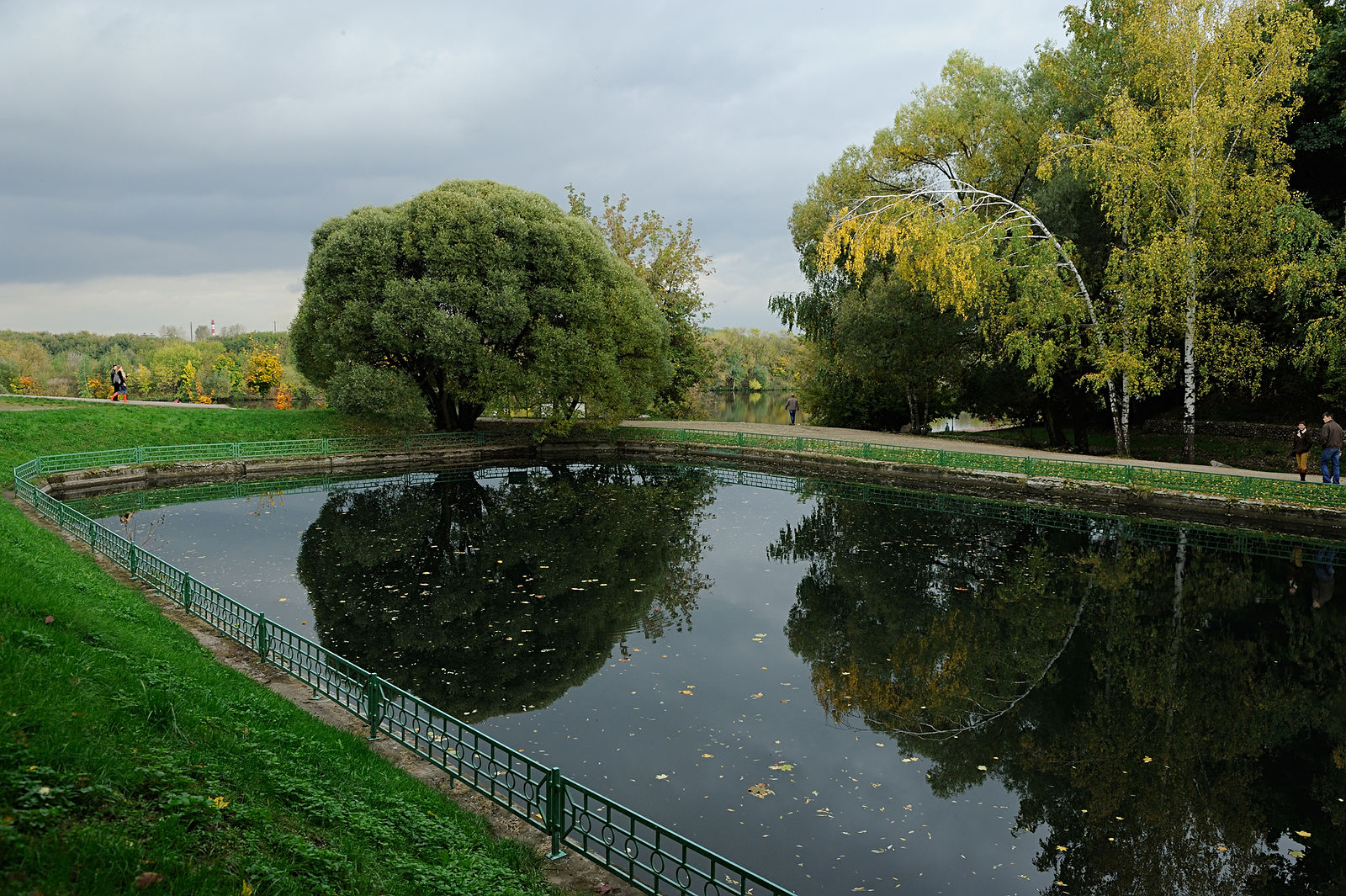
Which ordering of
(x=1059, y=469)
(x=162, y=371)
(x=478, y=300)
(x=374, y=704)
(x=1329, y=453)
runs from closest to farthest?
(x=374, y=704), (x=1329, y=453), (x=1059, y=469), (x=478, y=300), (x=162, y=371)

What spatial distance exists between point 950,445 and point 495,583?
22.4 m

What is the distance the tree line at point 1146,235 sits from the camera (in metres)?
24.4

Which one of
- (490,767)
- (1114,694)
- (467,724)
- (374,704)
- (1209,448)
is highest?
(1209,448)

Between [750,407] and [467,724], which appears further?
[750,407]

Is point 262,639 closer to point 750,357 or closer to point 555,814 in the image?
point 555,814

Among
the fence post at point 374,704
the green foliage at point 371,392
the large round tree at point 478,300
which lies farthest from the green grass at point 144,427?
the fence post at point 374,704

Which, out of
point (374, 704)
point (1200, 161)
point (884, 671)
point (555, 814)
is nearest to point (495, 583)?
point (374, 704)

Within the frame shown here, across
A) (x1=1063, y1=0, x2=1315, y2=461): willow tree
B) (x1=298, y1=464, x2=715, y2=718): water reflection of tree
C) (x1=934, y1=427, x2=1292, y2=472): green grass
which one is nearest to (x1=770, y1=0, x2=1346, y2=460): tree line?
(x1=1063, y1=0, x2=1315, y2=461): willow tree

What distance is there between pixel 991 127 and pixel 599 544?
2763 centimetres

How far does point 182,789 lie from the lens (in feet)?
16.1

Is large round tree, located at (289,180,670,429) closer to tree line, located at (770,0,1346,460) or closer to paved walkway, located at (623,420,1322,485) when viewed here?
paved walkway, located at (623,420,1322,485)

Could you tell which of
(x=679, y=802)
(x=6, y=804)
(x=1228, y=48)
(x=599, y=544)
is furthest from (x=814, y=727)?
(x=1228, y=48)

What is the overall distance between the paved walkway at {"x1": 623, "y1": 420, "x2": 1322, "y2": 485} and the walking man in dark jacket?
0.84m

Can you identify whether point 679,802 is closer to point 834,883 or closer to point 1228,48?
point 834,883
